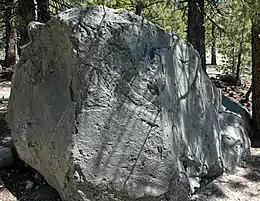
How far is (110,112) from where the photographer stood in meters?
2.58

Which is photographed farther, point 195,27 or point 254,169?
point 195,27

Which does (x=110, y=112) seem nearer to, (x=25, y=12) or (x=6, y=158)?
(x=6, y=158)

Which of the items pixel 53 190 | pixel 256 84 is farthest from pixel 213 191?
pixel 256 84

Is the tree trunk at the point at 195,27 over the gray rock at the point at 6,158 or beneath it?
over

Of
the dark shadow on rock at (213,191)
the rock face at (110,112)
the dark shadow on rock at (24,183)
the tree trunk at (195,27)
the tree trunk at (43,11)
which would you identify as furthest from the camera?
the tree trunk at (195,27)

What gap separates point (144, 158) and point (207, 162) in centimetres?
81

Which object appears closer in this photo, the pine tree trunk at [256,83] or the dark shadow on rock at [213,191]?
the dark shadow on rock at [213,191]

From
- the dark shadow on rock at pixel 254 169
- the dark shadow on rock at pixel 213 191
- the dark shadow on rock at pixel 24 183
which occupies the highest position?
the dark shadow on rock at pixel 24 183

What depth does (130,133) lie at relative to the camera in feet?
8.58


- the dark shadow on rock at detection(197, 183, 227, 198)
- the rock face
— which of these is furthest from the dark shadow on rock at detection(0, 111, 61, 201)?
the dark shadow on rock at detection(197, 183, 227, 198)

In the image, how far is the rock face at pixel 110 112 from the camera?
2541 millimetres

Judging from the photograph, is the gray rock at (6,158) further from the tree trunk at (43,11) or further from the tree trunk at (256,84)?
the tree trunk at (256,84)

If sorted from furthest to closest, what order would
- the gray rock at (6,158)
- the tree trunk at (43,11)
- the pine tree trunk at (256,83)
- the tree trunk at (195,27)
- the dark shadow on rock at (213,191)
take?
the tree trunk at (195,27) → the tree trunk at (43,11) → the pine tree trunk at (256,83) → the gray rock at (6,158) → the dark shadow on rock at (213,191)

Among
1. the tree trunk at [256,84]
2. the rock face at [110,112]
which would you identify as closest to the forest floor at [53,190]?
the rock face at [110,112]
